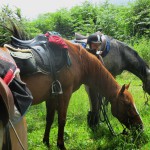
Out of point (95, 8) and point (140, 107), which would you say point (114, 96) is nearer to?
point (140, 107)

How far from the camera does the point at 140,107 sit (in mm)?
5582

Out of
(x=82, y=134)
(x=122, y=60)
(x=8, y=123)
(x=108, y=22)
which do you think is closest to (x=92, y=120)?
(x=82, y=134)

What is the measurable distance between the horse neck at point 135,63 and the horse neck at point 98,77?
5.22ft

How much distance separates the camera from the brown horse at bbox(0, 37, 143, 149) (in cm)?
311

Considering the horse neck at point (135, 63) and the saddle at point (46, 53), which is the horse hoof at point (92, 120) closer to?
the horse neck at point (135, 63)

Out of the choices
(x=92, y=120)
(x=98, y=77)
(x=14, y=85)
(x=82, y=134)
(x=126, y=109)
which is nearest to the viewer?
(x=14, y=85)

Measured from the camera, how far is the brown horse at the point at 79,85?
10.2 ft

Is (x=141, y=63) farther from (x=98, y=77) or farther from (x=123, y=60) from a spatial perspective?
(x=98, y=77)

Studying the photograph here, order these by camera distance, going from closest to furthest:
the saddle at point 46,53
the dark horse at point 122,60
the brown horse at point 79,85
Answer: the saddle at point 46,53
the brown horse at point 79,85
the dark horse at point 122,60

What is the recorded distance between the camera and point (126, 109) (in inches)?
148

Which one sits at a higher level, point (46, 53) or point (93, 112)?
point (46, 53)

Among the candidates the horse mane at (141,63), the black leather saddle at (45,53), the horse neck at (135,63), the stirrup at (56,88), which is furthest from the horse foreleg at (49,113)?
the horse mane at (141,63)

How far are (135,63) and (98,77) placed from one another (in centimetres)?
184

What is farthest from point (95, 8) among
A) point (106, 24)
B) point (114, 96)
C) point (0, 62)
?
point (0, 62)
